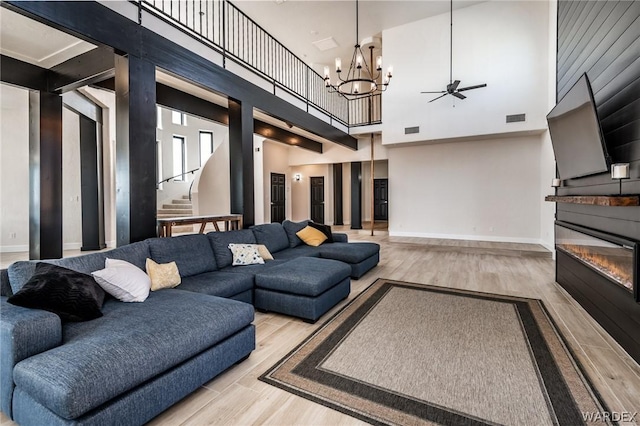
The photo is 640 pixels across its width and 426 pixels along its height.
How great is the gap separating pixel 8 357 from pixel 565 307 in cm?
465

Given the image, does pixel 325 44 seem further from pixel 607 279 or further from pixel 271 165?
pixel 607 279

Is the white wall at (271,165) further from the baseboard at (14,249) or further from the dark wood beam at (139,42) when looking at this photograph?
the baseboard at (14,249)

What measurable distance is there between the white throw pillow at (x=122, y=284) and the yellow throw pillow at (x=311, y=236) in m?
2.93

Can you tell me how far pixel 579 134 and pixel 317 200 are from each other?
974 centimetres

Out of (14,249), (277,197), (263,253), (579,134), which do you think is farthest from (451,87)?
(14,249)

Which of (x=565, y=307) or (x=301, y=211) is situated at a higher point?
(x=301, y=211)

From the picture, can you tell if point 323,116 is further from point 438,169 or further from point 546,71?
point 546,71

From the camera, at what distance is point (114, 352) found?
4.72 feet

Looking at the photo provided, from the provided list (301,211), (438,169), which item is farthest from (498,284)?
(301,211)

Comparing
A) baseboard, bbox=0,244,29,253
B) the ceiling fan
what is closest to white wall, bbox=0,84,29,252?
baseboard, bbox=0,244,29,253

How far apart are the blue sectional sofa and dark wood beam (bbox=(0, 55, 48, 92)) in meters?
3.52

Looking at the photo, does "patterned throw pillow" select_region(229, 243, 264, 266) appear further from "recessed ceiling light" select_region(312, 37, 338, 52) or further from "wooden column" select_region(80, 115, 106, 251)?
"recessed ceiling light" select_region(312, 37, 338, 52)

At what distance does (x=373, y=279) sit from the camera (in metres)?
4.42

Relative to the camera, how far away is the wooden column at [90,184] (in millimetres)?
6562
